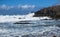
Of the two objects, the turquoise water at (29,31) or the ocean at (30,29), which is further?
the ocean at (30,29)

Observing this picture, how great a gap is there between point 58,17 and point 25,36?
Answer: 31246 millimetres

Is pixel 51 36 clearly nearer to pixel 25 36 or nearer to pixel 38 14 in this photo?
pixel 25 36

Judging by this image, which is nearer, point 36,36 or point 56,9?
point 36,36

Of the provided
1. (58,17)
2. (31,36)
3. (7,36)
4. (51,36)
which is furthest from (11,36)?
(58,17)

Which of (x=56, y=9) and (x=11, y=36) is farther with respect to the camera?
(x=56, y=9)

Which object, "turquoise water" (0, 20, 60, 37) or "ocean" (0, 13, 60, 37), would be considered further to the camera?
"ocean" (0, 13, 60, 37)

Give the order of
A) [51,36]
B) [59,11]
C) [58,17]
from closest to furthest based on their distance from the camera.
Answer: [51,36]
[58,17]
[59,11]

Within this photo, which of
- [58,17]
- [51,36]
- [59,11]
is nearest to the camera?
[51,36]

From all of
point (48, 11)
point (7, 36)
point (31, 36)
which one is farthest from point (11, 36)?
point (48, 11)

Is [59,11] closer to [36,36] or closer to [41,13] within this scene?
[41,13]

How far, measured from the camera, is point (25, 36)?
56.2ft

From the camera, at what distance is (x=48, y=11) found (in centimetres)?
5425

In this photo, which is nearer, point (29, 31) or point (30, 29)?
point (29, 31)

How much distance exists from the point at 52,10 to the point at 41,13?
2757mm
